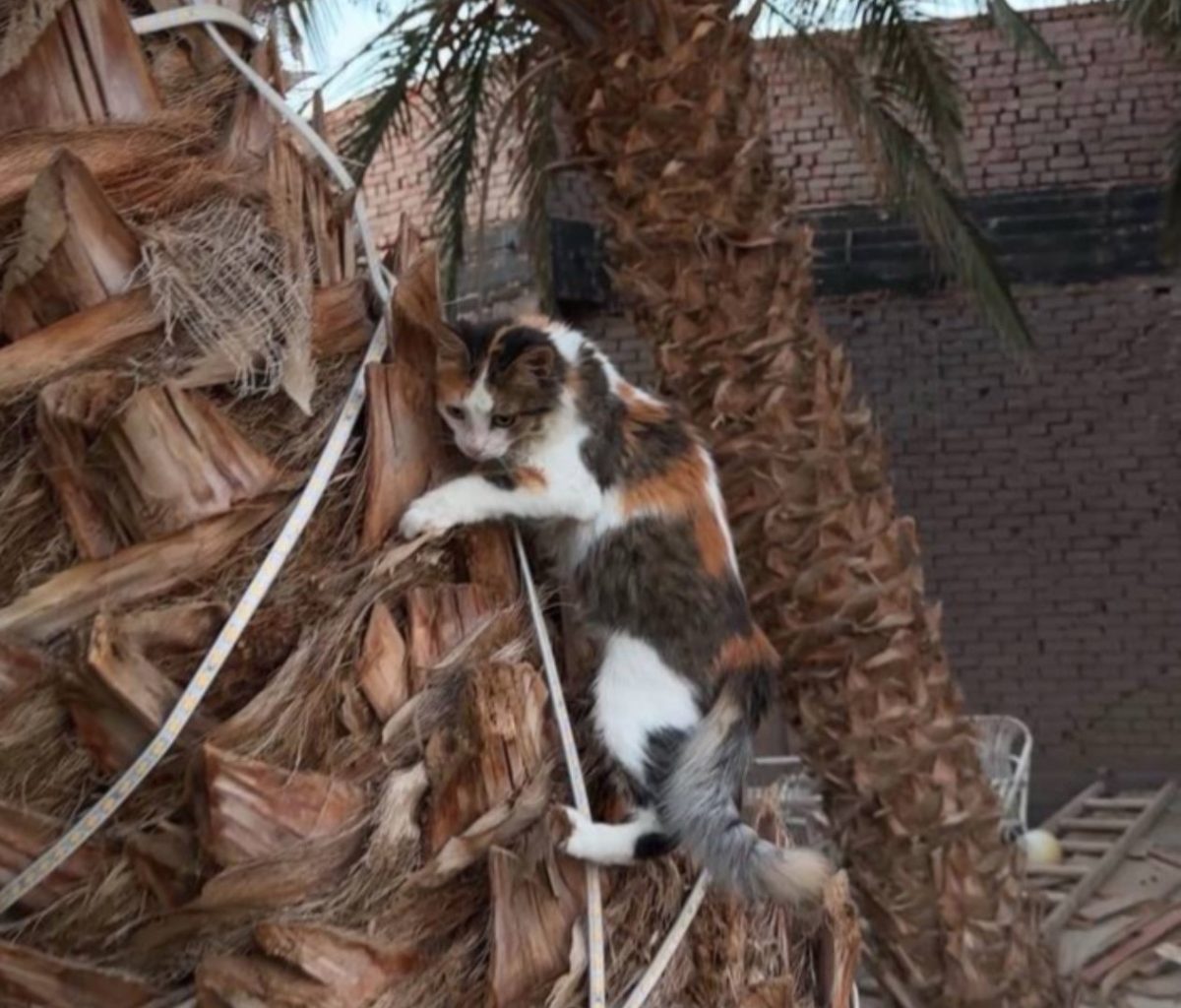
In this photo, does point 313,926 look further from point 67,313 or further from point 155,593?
point 67,313

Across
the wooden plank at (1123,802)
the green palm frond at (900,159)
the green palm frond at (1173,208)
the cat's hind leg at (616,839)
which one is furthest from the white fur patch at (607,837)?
the wooden plank at (1123,802)

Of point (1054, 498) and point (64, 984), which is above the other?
point (64, 984)

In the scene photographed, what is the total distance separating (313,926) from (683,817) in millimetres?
569

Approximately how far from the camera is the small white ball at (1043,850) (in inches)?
386

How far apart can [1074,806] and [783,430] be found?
259 inches

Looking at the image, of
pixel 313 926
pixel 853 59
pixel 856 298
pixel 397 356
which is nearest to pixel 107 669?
pixel 313 926

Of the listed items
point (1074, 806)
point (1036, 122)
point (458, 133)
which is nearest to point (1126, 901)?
point (1074, 806)

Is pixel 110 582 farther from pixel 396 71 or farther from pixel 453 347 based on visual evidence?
pixel 396 71

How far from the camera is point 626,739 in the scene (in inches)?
75.0

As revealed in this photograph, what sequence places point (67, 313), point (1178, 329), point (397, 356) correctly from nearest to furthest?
point (67, 313) < point (397, 356) < point (1178, 329)

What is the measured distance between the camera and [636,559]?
2.23 meters

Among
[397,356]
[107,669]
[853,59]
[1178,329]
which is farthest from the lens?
[1178,329]

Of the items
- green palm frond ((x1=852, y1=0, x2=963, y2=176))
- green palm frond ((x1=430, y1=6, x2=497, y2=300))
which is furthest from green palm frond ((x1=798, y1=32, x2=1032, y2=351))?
green palm frond ((x1=430, y1=6, x2=497, y2=300))

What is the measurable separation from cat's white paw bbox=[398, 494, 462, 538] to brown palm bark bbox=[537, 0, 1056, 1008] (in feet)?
11.9
